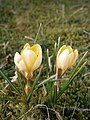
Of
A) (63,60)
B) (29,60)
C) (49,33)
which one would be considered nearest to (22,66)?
(29,60)

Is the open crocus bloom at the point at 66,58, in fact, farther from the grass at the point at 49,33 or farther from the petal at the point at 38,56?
the grass at the point at 49,33

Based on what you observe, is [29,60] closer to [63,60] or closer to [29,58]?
[29,58]

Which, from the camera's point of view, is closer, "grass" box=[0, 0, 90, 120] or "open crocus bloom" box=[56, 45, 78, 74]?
"open crocus bloom" box=[56, 45, 78, 74]

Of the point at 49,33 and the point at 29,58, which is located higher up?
the point at 49,33

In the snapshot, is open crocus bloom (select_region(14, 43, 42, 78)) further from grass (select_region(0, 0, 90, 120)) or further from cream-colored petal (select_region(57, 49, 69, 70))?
grass (select_region(0, 0, 90, 120))

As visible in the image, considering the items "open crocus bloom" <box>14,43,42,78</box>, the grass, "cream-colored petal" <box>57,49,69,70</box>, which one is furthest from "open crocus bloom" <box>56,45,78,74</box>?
the grass

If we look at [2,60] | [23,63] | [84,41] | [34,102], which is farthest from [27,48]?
[84,41]

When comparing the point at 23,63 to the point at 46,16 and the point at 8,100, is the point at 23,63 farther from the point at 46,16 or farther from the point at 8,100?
the point at 46,16
